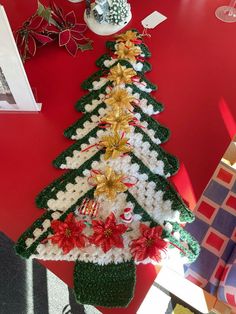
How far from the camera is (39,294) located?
131 cm

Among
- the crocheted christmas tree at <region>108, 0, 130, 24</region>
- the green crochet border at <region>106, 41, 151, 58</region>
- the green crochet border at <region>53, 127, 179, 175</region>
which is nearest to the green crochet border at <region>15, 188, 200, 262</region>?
the green crochet border at <region>53, 127, 179, 175</region>

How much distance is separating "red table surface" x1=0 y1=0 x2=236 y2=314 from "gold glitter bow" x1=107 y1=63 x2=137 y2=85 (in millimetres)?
102

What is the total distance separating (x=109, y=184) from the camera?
751 mm

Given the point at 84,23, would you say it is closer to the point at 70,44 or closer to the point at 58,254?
the point at 70,44

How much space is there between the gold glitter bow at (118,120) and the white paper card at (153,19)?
45 centimetres

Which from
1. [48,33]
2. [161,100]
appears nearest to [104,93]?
[161,100]

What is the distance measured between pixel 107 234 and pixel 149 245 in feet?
0.31

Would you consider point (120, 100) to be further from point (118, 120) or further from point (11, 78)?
point (11, 78)

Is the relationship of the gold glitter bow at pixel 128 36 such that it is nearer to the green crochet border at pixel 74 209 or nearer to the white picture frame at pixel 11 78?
the white picture frame at pixel 11 78

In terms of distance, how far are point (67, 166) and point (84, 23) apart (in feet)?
1.89

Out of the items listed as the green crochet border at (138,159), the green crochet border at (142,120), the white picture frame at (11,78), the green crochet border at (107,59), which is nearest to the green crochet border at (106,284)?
the green crochet border at (138,159)

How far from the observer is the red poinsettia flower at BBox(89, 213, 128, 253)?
2.24 feet

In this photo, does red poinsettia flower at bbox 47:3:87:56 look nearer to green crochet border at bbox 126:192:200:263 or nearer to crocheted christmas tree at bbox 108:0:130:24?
crocheted christmas tree at bbox 108:0:130:24

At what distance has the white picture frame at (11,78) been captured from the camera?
0.70 m
